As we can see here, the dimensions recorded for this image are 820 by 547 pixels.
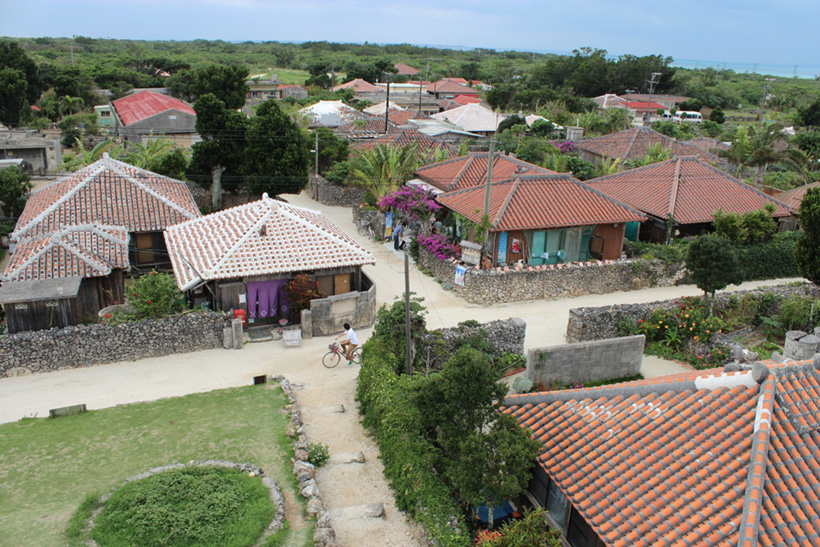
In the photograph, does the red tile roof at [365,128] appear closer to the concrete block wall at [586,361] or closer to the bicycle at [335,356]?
the bicycle at [335,356]

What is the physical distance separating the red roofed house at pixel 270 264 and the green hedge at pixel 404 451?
478 cm

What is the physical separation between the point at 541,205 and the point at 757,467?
19228 millimetres

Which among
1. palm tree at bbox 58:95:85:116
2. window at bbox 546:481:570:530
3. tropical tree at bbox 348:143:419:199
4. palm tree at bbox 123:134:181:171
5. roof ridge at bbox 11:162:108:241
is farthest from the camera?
palm tree at bbox 58:95:85:116

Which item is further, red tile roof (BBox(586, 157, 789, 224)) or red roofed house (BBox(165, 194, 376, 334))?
red tile roof (BBox(586, 157, 789, 224))

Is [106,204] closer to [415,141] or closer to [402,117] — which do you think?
[415,141]

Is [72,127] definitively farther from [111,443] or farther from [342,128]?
A: [111,443]

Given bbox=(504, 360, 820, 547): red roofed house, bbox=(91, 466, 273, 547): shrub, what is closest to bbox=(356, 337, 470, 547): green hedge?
bbox=(504, 360, 820, 547): red roofed house

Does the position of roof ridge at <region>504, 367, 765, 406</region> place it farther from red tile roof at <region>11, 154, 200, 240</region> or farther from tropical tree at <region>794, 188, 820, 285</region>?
red tile roof at <region>11, 154, 200, 240</region>

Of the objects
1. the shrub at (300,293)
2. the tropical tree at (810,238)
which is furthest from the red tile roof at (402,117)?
the tropical tree at (810,238)

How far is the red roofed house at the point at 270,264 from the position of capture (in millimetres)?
21734

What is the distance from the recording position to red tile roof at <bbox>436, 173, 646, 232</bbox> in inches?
1056

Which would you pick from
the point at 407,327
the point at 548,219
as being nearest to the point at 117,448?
the point at 407,327

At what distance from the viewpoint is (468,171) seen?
33.6m

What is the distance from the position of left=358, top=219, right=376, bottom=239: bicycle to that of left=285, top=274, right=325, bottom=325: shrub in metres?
11.3
